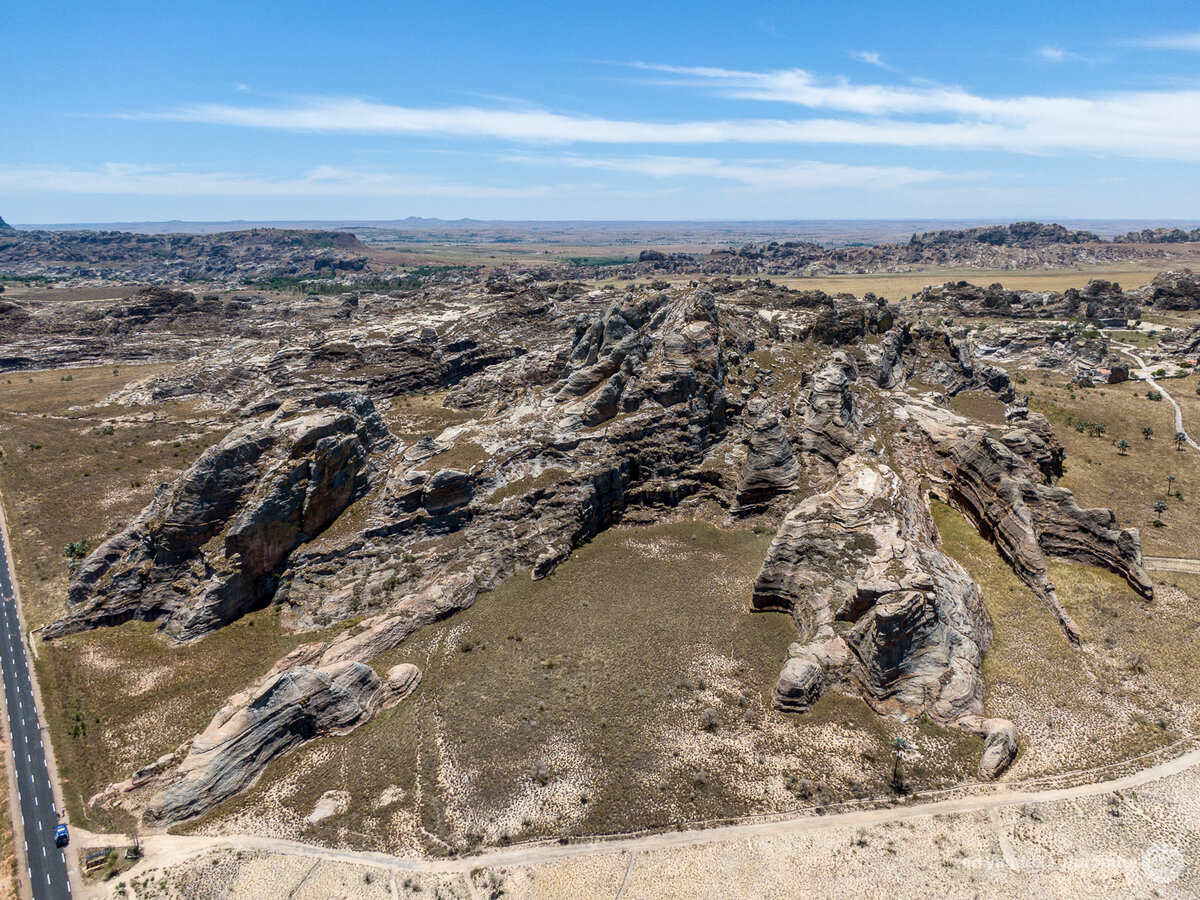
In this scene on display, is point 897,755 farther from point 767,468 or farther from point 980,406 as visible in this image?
point 980,406

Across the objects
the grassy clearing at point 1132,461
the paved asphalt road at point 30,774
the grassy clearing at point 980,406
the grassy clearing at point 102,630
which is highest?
the grassy clearing at point 980,406

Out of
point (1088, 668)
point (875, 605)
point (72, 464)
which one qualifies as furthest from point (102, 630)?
point (1088, 668)

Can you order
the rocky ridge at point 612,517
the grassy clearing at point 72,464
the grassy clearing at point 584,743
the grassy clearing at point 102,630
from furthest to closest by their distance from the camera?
1. the grassy clearing at point 72,464
2. the grassy clearing at point 102,630
3. the rocky ridge at point 612,517
4. the grassy clearing at point 584,743

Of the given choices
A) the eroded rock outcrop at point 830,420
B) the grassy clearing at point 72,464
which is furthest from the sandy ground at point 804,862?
the grassy clearing at point 72,464

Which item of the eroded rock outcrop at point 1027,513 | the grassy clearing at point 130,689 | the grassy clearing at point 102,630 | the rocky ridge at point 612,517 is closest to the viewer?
the grassy clearing at point 130,689

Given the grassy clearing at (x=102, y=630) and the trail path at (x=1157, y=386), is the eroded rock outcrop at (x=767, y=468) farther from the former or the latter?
the trail path at (x=1157, y=386)

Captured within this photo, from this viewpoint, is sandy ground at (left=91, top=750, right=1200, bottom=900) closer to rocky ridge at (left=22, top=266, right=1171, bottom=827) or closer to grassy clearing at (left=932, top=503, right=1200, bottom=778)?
rocky ridge at (left=22, top=266, right=1171, bottom=827)
